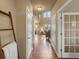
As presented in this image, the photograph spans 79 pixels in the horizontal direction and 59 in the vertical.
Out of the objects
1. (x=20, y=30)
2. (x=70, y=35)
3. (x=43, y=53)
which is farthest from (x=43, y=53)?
(x=20, y=30)

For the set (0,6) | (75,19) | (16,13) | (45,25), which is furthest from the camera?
(45,25)

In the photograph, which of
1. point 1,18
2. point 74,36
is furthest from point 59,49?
point 1,18

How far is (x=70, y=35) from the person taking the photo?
6.13 m

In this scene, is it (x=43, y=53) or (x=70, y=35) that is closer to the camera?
(x=70, y=35)

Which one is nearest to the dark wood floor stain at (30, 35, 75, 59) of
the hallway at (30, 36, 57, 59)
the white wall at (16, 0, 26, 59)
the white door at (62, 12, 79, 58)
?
the hallway at (30, 36, 57, 59)

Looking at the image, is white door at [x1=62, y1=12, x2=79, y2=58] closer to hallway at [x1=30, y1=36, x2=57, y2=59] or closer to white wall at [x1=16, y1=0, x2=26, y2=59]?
hallway at [x1=30, y1=36, x2=57, y2=59]

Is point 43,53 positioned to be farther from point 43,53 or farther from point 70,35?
point 70,35

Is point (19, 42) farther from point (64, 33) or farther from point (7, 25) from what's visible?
Result: point (64, 33)

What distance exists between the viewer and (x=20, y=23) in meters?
4.47

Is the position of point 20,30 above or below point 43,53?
above

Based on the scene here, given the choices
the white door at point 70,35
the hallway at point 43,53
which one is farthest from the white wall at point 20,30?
the white door at point 70,35

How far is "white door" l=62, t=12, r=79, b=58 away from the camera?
6090 mm

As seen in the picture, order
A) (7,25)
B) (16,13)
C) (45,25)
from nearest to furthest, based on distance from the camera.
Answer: (7,25) < (16,13) < (45,25)

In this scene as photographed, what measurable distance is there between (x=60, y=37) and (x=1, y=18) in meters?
3.71
